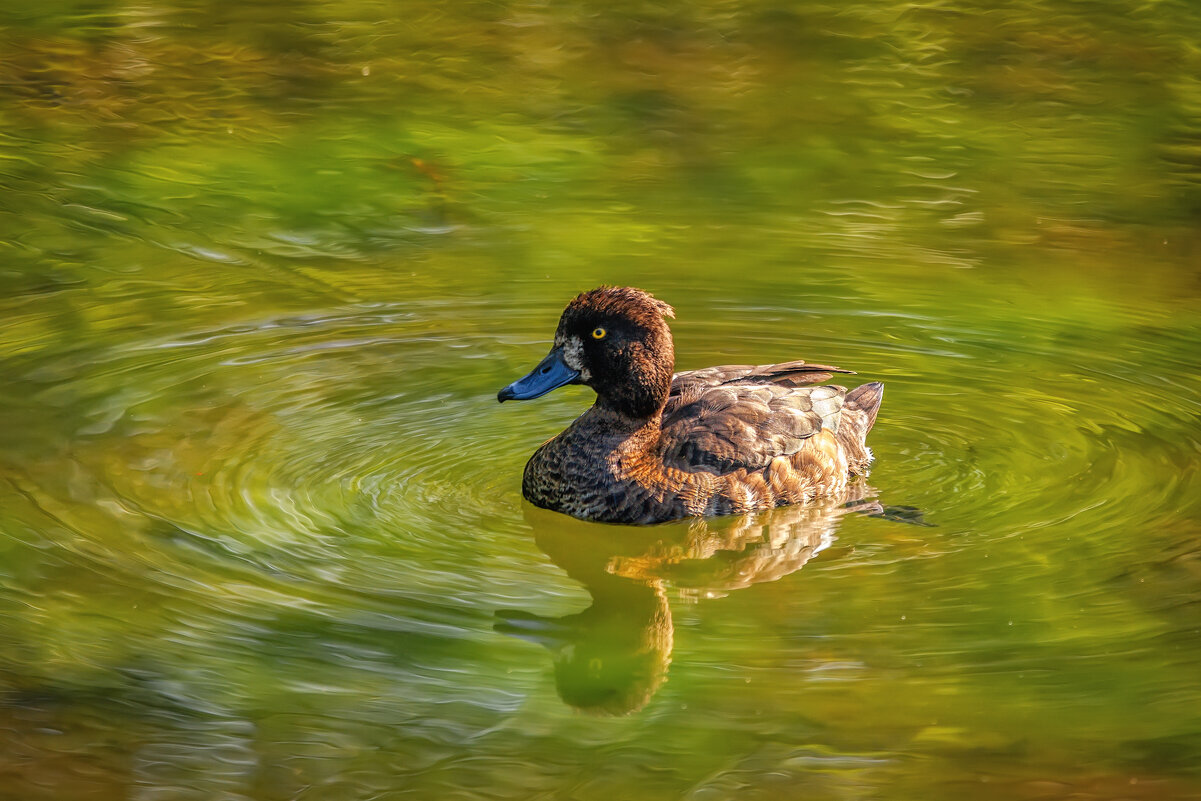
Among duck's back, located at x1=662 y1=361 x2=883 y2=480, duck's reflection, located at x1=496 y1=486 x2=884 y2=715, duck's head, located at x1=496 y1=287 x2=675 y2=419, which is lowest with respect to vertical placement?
duck's reflection, located at x1=496 y1=486 x2=884 y2=715

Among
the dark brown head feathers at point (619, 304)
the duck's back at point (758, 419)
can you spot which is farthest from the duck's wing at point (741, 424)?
the dark brown head feathers at point (619, 304)

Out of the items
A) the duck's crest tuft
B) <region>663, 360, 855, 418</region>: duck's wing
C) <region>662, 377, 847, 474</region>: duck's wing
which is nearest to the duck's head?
the duck's crest tuft

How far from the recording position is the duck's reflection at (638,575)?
6910 mm

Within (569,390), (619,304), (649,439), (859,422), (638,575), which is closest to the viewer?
(638,575)

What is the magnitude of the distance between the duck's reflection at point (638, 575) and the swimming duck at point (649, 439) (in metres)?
Result: 0.11

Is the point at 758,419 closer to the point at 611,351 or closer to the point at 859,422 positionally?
the point at 859,422

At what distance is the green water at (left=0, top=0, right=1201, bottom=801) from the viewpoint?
6.40 m

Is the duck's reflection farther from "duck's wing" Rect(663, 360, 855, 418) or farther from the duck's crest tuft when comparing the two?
the duck's crest tuft

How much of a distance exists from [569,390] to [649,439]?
1.96m

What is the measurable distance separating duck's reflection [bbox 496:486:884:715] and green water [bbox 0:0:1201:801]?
0.10ft

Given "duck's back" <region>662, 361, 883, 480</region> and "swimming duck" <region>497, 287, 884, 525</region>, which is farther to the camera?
"duck's back" <region>662, 361, 883, 480</region>

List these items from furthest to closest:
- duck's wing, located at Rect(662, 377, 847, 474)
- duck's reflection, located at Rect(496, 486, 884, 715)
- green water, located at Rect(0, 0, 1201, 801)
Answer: duck's wing, located at Rect(662, 377, 847, 474)
duck's reflection, located at Rect(496, 486, 884, 715)
green water, located at Rect(0, 0, 1201, 801)

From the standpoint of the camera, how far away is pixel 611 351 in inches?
334

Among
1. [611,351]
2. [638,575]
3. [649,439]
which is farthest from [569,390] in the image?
[638,575]
